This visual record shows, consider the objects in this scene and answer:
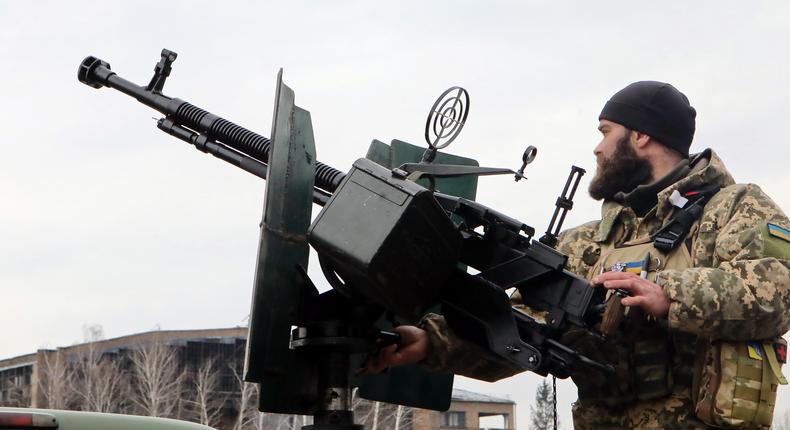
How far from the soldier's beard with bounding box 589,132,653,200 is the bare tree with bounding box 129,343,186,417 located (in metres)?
39.1

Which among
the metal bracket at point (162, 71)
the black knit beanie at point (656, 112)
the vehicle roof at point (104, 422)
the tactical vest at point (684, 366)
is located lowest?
the vehicle roof at point (104, 422)

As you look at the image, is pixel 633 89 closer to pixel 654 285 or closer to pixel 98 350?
pixel 654 285

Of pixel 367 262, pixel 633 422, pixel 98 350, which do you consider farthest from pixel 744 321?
pixel 98 350

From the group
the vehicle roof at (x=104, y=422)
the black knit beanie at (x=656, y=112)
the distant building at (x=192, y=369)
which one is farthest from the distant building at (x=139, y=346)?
the vehicle roof at (x=104, y=422)

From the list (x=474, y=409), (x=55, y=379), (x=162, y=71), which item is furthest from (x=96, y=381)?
(x=162, y=71)

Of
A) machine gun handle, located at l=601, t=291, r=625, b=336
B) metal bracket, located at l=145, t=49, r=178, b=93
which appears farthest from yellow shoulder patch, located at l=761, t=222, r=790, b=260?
metal bracket, located at l=145, t=49, r=178, b=93

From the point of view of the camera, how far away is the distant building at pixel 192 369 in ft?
162

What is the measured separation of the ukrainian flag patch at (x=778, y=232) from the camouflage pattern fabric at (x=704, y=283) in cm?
2

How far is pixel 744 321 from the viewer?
4.47 metres

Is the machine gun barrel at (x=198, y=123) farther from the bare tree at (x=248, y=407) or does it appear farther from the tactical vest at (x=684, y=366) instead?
the bare tree at (x=248, y=407)

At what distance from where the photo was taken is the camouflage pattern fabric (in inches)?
175

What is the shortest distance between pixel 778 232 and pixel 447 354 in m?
→ 1.53

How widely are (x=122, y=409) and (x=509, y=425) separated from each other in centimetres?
2314

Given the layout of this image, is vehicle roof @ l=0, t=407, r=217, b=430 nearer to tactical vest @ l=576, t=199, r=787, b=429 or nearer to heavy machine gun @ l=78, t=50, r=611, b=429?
heavy machine gun @ l=78, t=50, r=611, b=429
